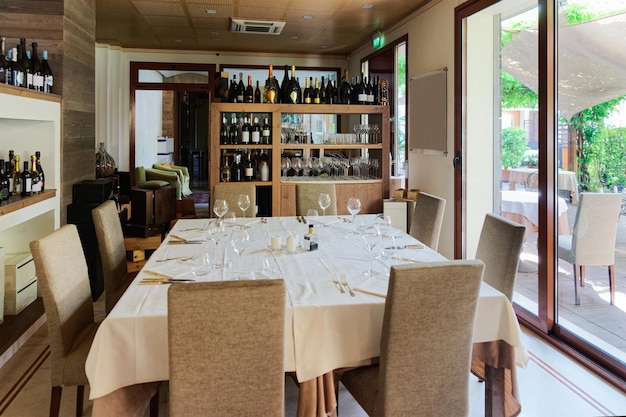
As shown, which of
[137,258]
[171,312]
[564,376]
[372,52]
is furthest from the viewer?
[372,52]

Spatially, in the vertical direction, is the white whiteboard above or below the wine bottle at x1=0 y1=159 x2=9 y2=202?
above

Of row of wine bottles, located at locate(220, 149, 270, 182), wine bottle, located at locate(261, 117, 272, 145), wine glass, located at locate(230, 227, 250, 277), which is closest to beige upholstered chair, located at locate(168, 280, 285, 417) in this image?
wine glass, located at locate(230, 227, 250, 277)

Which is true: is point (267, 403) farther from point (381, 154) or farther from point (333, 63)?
point (333, 63)

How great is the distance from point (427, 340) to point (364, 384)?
0.32 m

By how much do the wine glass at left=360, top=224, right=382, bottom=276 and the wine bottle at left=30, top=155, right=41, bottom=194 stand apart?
2463 millimetres

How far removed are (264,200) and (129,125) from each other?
4259mm

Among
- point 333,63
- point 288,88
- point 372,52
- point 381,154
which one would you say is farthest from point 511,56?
point 333,63

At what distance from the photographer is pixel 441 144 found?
4.93 meters

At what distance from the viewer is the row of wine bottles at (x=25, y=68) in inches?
138

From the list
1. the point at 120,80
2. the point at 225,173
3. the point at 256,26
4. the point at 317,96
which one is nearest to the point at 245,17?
the point at 256,26

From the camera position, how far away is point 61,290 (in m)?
1.98

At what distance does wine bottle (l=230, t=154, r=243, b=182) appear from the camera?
4770 mm

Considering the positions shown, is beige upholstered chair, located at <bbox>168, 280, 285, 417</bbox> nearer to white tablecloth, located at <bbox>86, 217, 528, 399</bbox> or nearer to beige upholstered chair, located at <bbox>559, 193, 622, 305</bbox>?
white tablecloth, located at <bbox>86, 217, 528, 399</bbox>

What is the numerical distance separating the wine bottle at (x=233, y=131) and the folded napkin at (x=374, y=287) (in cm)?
310
